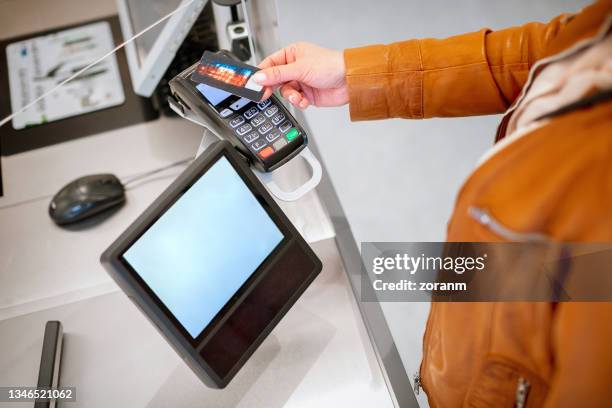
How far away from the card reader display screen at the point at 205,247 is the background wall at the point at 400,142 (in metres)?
0.38

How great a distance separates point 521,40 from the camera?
767 millimetres

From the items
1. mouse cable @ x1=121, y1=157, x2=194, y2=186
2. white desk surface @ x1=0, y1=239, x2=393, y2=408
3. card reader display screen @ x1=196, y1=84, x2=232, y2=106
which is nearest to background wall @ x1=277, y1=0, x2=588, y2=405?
white desk surface @ x1=0, y1=239, x2=393, y2=408

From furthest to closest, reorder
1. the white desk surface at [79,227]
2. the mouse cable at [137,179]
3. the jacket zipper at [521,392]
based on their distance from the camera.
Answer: the mouse cable at [137,179] < the white desk surface at [79,227] < the jacket zipper at [521,392]

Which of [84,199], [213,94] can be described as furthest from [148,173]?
[213,94]

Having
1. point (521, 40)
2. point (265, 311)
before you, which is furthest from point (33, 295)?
point (521, 40)

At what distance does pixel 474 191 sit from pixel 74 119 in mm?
894

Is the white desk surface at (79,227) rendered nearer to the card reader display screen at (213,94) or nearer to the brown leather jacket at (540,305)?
the card reader display screen at (213,94)

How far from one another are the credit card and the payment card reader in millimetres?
14

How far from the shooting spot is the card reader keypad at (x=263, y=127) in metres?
0.76

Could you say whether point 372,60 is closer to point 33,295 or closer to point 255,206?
point 255,206

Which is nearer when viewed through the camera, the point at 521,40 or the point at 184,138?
the point at 521,40

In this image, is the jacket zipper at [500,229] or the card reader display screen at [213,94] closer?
the jacket zipper at [500,229]

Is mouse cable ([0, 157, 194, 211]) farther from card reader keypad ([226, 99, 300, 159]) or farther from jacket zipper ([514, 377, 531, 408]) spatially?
jacket zipper ([514, 377, 531, 408])

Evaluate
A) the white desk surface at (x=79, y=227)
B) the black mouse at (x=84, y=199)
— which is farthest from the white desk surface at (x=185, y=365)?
the black mouse at (x=84, y=199)
